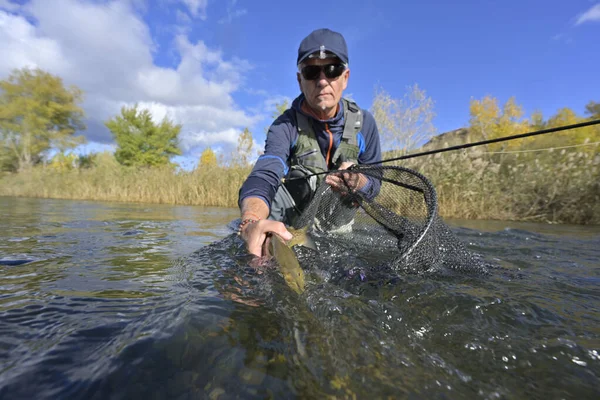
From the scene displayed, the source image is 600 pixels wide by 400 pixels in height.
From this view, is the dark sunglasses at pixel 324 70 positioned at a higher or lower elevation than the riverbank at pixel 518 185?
higher

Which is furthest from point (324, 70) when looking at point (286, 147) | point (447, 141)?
point (447, 141)

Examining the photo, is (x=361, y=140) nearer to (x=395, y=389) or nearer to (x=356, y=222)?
(x=356, y=222)

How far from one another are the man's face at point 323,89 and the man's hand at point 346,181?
2.18 feet

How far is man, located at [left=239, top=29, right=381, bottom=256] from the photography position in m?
2.31

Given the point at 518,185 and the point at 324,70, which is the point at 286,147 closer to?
the point at 324,70

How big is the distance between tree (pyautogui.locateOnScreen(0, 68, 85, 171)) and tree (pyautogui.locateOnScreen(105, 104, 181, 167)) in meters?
3.33

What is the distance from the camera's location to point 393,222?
2057 millimetres

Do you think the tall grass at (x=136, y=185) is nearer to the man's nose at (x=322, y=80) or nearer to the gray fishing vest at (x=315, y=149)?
the gray fishing vest at (x=315, y=149)

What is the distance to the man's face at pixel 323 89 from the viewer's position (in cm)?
256

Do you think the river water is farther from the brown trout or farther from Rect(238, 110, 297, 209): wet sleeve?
Rect(238, 110, 297, 209): wet sleeve

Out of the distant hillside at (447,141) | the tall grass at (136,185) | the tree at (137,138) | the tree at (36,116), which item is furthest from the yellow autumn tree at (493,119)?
the tree at (36,116)

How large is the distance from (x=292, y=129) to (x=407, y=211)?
1393mm

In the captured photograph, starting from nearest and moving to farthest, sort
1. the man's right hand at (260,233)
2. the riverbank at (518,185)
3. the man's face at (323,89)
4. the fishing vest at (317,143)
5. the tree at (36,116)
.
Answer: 1. the man's right hand at (260,233)
2. the man's face at (323,89)
3. the fishing vest at (317,143)
4. the riverbank at (518,185)
5. the tree at (36,116)

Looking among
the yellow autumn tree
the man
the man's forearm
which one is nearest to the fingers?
the man
